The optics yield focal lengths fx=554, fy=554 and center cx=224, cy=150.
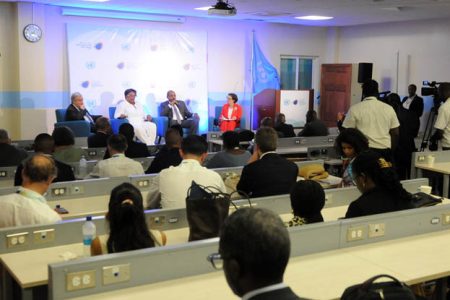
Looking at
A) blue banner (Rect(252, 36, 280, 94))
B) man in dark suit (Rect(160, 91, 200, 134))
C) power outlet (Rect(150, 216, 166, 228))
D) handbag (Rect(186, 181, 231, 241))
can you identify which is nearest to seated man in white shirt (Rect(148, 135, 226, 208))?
power outlet (Rect(150, 216, 166, 228))

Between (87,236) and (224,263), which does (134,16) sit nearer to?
(87,236)

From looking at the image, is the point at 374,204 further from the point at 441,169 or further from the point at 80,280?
the point at 441,169

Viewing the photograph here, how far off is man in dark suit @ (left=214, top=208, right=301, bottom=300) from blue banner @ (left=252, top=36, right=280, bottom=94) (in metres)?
11.6

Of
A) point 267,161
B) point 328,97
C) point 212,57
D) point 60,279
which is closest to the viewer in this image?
point 60,279

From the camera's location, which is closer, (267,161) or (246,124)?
(267,161)

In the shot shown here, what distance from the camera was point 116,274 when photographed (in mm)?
2535

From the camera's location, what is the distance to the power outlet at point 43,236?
3.06 meters

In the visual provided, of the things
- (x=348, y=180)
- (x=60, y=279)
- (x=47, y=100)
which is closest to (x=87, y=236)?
(x=60, y=279)

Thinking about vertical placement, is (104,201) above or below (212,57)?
below

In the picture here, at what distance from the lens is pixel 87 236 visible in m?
2.96

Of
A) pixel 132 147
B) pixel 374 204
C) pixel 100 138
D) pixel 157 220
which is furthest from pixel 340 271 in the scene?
pixel 100 138

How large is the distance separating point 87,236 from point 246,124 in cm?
1029

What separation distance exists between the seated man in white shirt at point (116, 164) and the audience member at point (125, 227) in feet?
7.23

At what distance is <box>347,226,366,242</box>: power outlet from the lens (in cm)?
326
